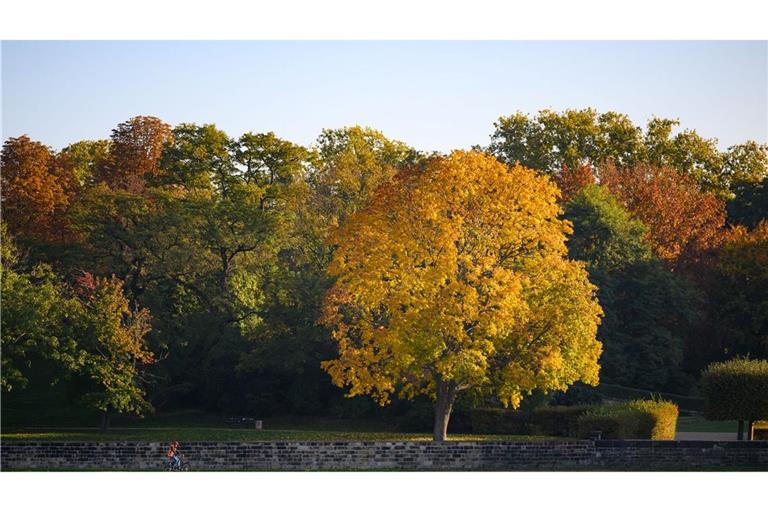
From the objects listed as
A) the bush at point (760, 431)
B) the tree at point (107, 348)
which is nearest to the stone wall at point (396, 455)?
the bush at point (760, 431)

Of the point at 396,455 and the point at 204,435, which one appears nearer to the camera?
the point at 396,455

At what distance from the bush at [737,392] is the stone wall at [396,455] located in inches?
225

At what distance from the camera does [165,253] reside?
Result: 2290 inches

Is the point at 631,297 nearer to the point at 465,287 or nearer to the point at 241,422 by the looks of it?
the point at 241,422

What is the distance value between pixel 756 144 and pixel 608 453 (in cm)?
5094

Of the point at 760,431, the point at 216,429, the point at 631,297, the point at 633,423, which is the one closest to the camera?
the point at 633,423

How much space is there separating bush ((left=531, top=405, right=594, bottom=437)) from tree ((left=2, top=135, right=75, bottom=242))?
3146 centimetres

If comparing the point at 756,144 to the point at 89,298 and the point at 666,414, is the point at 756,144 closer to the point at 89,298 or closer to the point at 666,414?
the point at 666,414

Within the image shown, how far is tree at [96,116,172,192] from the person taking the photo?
79.4 m

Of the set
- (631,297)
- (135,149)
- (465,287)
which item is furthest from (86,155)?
(465,287)

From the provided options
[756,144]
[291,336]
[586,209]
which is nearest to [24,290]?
[291,336]

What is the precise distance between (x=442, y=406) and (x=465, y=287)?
4999mm

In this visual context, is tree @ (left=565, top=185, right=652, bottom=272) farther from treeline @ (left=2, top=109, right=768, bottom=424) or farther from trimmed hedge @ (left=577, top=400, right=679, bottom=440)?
trimmed hedge @ (left=577, top=400, right=679, bottom=440)

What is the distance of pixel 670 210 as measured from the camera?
71.4 metres
